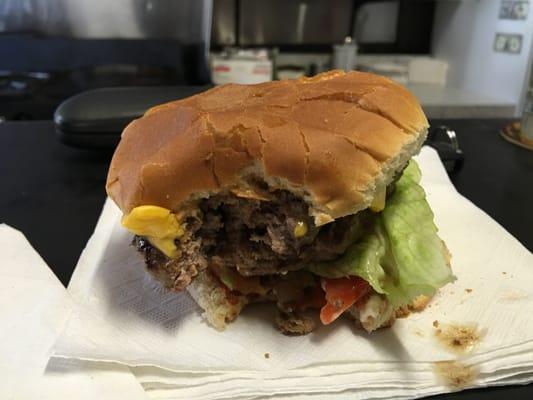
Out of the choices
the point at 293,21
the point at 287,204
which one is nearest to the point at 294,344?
the point at 287,204

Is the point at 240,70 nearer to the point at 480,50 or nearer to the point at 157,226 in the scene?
the point at 480,50

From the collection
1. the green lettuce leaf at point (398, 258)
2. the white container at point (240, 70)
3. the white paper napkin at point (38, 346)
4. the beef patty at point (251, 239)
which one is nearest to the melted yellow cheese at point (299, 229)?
the beef patty at point (251, 239)

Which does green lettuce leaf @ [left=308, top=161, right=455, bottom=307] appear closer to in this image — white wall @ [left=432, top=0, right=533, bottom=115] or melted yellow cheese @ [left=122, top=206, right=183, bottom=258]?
melted yellow cheese @ [left=122, top=206, right=183, bottom=258]

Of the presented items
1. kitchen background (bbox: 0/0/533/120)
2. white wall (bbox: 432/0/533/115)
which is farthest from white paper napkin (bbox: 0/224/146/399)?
white wall (bbox: 432/0/533/115)

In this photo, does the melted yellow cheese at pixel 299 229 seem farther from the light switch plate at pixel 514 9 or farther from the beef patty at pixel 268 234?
the light switch plate at pixel 514 9

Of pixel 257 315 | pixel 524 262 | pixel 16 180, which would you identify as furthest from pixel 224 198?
pixel 16 180

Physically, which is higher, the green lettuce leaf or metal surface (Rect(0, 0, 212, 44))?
metal surface (Rect(0, 0, 212, 44))

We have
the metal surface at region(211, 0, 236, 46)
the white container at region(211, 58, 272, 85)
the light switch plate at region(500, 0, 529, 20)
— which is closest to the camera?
the light switch plate at region(500, 0, 529, 20)
